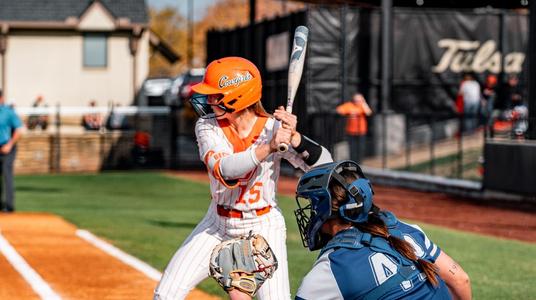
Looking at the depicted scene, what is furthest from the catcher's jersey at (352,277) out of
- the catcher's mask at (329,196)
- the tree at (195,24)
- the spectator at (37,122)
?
the tree at (195,24)

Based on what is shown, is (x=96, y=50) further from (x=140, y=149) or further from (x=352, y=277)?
(x=352, y=277)

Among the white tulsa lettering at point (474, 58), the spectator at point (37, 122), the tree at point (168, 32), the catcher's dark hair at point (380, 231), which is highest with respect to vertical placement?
the tree at point (168, 32)

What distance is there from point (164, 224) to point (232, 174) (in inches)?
444

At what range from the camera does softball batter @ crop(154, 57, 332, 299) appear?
20.9 feet

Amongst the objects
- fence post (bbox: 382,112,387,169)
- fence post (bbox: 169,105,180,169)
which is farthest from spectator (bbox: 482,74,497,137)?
fence post (bbox: 169,105,180,169)

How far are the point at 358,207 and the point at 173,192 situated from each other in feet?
67.8

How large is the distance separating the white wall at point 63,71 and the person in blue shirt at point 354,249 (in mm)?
45186

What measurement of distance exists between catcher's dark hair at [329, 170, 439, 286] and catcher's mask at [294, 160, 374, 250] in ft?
0.06

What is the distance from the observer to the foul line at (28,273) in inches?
412

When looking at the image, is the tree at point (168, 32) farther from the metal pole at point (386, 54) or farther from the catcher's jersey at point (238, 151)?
the catcher's jersey at point (238, 151)

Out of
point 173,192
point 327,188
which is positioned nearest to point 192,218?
point 173,192

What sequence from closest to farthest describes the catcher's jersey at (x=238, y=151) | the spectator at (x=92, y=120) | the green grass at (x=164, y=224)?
the catcher's jersey at (x=238, y=151), the green grass at (x=164, y=224), the spectator at (x=92, y=120)

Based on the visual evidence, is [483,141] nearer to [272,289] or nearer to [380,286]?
[272,289]

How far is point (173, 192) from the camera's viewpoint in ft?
82.6
